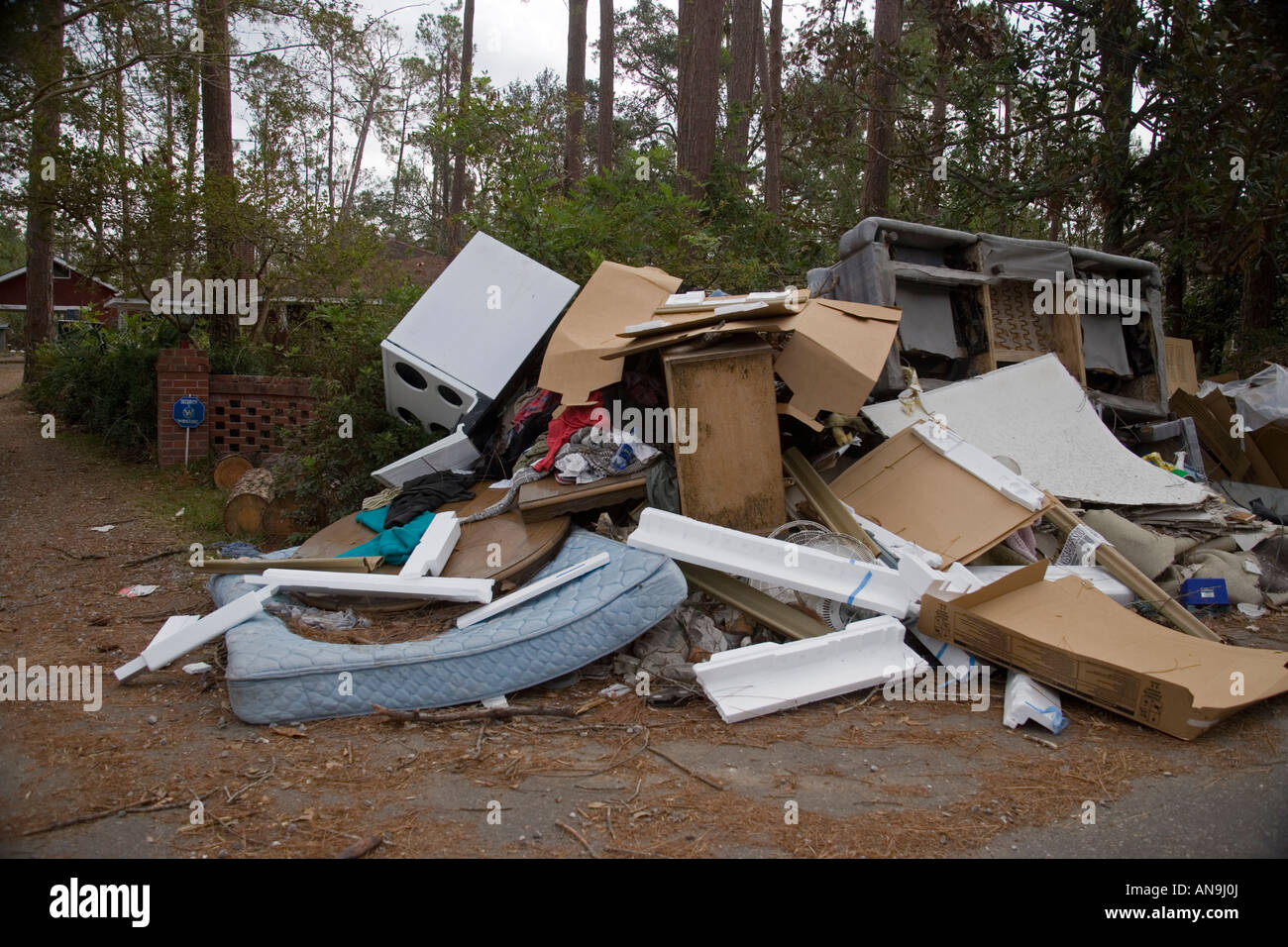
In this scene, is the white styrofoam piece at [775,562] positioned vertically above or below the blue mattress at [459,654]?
above

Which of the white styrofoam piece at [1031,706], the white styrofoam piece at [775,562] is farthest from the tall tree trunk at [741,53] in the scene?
the white styrofoam piece at [1031,706]

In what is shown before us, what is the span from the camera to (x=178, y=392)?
8.33 m

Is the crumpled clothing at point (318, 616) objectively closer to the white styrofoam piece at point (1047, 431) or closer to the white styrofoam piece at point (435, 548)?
the white styrofoam piece at point (435, 548)

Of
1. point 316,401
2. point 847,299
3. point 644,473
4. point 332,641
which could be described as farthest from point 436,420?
point 847,299

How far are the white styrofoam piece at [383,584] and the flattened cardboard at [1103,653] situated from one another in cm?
208

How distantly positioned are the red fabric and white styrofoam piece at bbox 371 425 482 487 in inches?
36.4

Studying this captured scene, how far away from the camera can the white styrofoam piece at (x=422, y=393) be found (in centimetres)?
577

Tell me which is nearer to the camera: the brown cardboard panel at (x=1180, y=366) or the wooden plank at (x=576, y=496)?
the wooden plank at (x=576, y=496)

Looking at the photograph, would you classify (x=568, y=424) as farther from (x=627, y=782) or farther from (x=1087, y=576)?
(x=1087, y=576)

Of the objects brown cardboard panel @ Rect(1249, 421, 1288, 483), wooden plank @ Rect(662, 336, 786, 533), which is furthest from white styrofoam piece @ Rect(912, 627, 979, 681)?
brown cardboard panel @ Rect(1249, 421, 1288, 483)

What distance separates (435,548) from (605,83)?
13522 mm

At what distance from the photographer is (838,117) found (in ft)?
34.1

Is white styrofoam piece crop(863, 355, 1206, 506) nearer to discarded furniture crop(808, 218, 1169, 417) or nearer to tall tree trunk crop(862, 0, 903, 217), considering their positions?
discarded furniture crop(808, 218, 1169, 417)

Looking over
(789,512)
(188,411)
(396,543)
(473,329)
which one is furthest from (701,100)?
(396,543)
